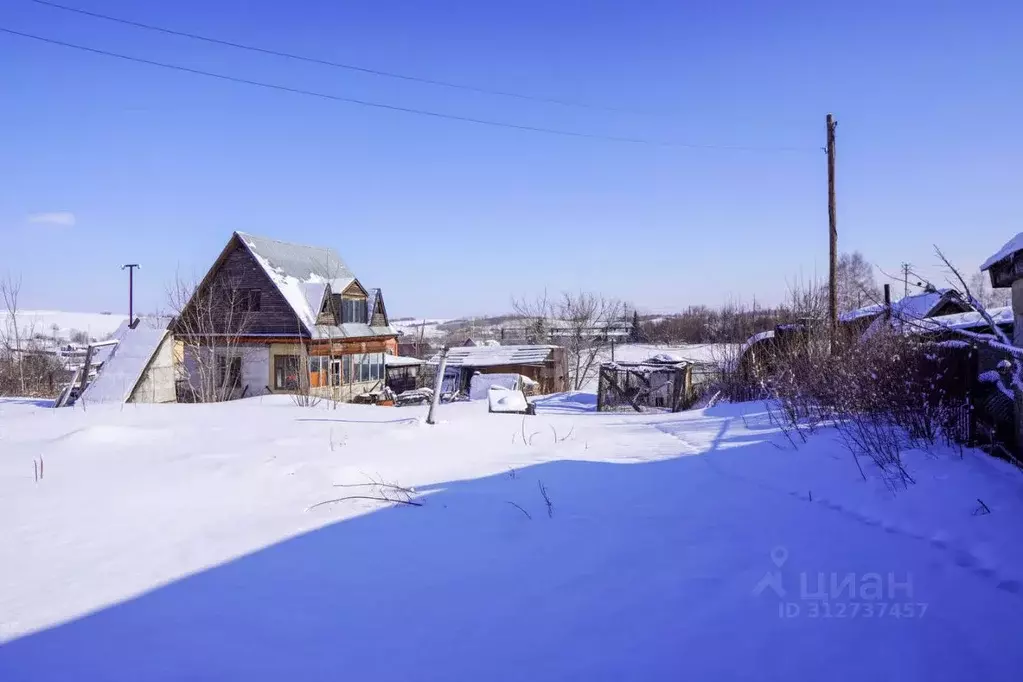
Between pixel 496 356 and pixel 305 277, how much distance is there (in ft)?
31.9

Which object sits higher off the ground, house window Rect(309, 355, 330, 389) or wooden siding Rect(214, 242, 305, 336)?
wooden siding Rect(214, 242, 305, 336)

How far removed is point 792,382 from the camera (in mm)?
8805

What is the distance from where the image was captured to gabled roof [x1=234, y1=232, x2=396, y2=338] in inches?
875

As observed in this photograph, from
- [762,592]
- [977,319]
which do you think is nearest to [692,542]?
[762,592]

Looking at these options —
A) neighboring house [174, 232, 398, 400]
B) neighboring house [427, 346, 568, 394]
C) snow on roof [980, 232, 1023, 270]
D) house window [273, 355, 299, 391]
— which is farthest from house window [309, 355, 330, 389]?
snow on roof [980, 232, 1023, 270]

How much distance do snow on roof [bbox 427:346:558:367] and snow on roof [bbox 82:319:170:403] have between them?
606 inches

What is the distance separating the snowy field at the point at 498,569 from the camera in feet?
8.34

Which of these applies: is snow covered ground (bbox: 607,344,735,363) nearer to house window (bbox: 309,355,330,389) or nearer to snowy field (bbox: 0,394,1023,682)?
house window (bbox: 309,355,330,389)

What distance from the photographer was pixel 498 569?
11.4ft

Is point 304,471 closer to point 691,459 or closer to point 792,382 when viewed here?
point 691,459

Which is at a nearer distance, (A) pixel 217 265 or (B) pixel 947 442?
(B) pixel 947 442

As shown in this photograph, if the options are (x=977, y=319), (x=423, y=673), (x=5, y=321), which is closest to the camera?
(x=423, y=673)

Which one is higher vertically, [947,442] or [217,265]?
[217,265]

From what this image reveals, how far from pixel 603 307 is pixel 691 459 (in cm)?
3570
